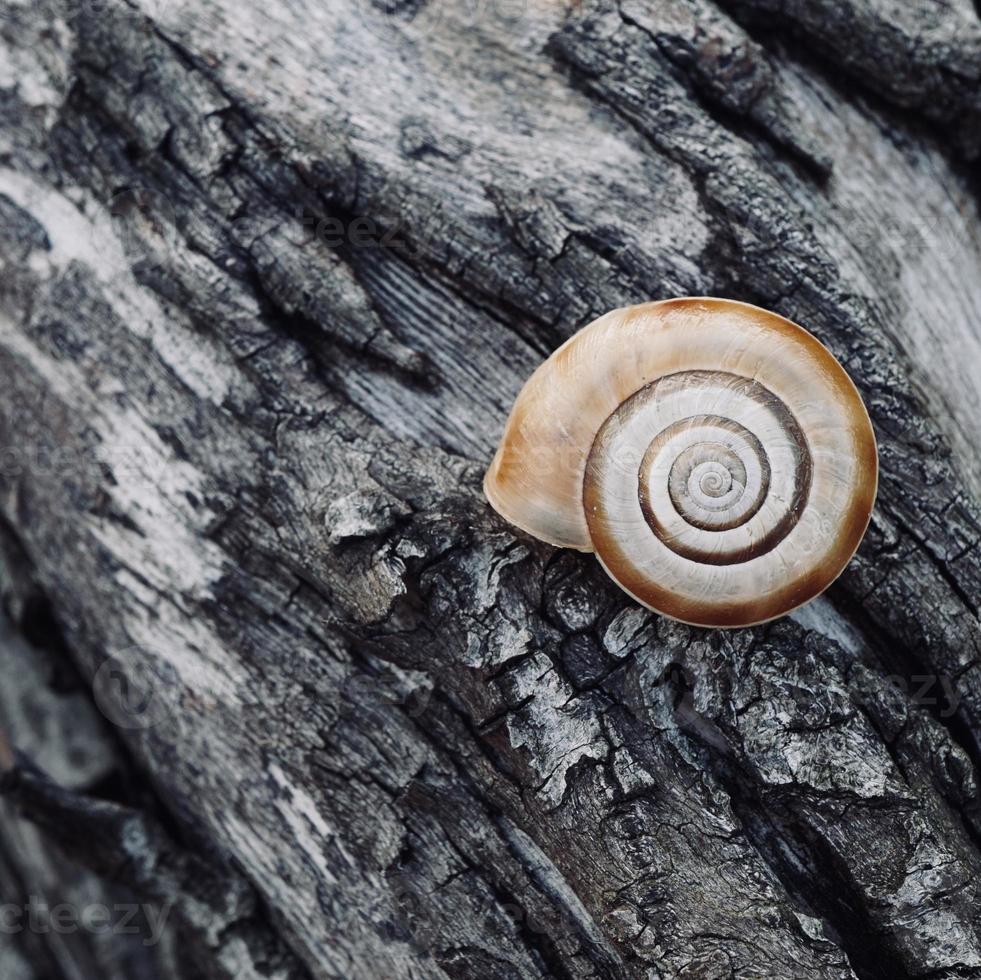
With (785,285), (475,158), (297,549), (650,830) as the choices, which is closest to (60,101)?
(475,158)

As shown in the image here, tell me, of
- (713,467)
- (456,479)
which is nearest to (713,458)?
(713,467)

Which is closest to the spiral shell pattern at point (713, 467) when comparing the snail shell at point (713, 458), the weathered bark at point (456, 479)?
the snail shell at point (713, 458)

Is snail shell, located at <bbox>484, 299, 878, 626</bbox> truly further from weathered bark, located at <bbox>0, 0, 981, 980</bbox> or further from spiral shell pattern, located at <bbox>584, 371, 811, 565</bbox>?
weathered bark, located at <bbox>0, 0, 981, 980</bbox>

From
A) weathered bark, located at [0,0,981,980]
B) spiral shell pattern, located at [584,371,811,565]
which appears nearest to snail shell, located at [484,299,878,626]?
spiral shell pattern, located at [584,371,811,565]

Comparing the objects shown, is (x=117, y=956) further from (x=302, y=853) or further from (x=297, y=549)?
(x=297, y=549)

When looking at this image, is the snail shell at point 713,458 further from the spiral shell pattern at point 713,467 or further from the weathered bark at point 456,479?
the weathered bark at point 456,479
